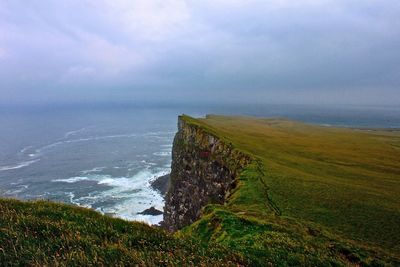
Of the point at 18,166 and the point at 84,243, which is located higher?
the point at 84,243

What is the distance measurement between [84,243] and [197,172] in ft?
161

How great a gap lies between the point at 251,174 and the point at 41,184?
67.4m

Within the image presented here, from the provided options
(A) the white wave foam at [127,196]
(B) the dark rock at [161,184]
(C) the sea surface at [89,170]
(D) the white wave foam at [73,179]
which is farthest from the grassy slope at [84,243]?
(D) the white wave foam at [73,179]

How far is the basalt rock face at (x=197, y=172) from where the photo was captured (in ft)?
155

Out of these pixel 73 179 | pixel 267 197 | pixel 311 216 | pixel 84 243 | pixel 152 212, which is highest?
pixel 84 243

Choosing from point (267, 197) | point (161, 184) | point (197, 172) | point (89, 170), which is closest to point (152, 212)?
point (161, 184)

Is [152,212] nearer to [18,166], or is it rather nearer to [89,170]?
[89,170]

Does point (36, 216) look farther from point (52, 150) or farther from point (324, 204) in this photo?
point (52, 150)

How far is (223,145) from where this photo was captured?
51906mm

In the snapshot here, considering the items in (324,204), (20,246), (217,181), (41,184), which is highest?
(20,246)

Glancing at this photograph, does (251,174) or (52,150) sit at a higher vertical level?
(251,174)

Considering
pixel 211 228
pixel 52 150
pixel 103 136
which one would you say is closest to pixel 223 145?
pixel 211 228

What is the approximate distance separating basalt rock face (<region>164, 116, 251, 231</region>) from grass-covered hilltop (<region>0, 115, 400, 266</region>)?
4.41 metres

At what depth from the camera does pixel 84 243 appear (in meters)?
9.63
